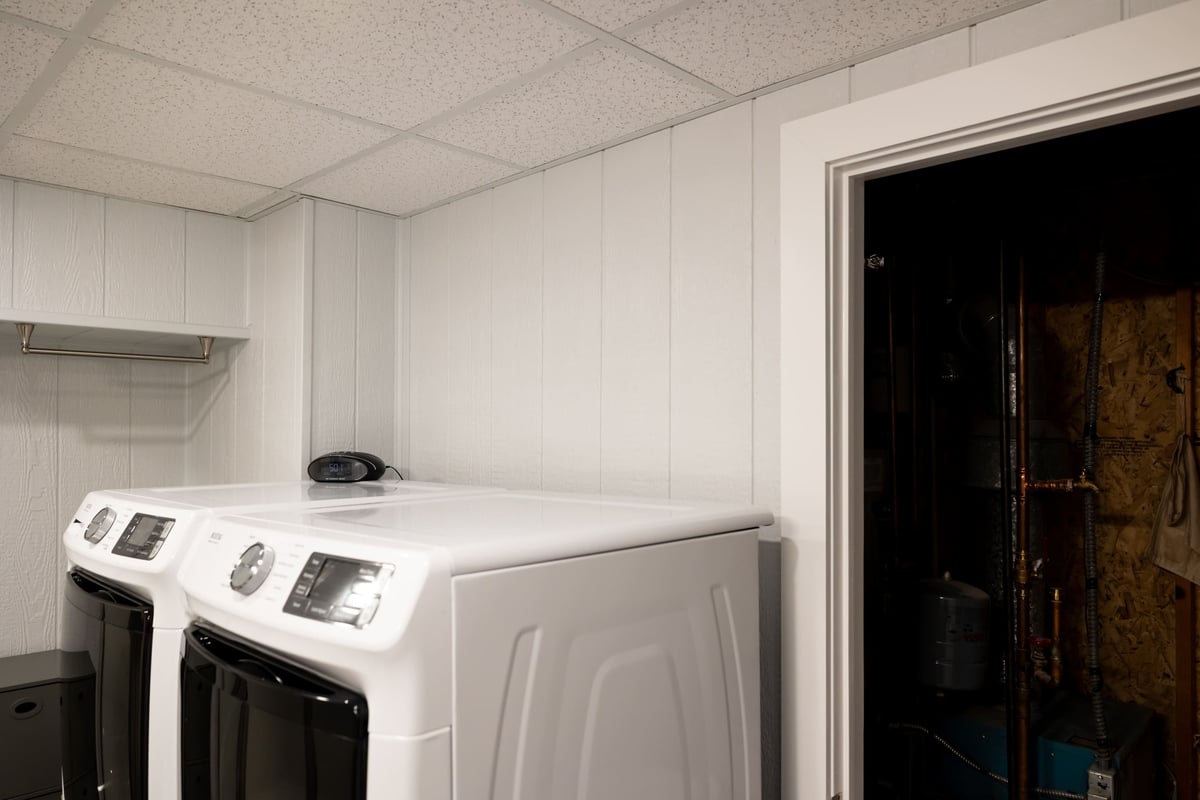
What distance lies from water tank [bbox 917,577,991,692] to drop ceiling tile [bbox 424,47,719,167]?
5.09 ft

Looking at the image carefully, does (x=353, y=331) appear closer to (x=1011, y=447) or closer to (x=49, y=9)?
(x=49, y=9)

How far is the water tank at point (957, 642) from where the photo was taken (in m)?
2.10

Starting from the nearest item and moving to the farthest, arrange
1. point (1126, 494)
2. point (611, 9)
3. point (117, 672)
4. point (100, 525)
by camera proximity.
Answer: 1. point (611, 9)
2. point (117, 672)
3. point (100, 525)
4. point (1126, 494)

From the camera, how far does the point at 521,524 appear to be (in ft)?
3.28

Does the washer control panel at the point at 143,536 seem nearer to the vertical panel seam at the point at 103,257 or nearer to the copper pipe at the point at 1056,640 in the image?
the vertical panel seam at the point at 103,257

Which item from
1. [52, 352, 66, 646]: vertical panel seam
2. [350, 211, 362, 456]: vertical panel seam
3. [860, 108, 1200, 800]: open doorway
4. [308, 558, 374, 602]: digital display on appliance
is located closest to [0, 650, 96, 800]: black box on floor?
[52, 352, 66, 646]: vertical panel seam

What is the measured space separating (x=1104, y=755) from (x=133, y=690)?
7.42ft

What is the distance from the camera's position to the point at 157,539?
121 cm

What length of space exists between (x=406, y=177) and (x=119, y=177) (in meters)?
0.73

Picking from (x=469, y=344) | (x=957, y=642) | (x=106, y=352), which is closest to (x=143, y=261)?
(x=106, y=352)

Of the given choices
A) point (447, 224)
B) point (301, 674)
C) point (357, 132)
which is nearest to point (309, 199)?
point (447, 224)

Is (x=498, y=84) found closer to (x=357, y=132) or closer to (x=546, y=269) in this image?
(x=357, y=132)

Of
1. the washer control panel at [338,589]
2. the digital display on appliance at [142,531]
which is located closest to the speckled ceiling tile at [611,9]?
the washer control panel at [338,589]

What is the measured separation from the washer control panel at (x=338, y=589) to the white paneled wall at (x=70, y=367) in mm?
1583
